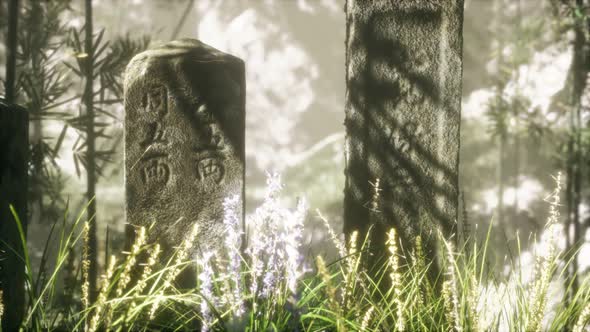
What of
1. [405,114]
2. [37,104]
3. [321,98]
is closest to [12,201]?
[405,114]

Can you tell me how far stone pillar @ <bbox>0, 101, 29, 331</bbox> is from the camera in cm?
267

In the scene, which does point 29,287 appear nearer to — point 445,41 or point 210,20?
point 445,41

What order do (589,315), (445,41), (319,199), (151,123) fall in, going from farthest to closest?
(319,199), (151,123), (445,41), (589,315)

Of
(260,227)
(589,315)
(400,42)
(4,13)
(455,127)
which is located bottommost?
(589,315)

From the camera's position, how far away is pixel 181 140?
3.51 m

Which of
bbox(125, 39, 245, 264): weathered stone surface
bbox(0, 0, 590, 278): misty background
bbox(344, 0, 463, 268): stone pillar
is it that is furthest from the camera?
bbox(0, 0, 590, 278): misty background

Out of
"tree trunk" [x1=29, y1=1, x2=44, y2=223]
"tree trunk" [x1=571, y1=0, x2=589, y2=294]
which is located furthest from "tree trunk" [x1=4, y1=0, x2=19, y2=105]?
"tree trunk" [x1=571, y1=0, x2=589, y2=294]

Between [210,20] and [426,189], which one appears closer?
[426,189]

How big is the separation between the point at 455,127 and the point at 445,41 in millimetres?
521

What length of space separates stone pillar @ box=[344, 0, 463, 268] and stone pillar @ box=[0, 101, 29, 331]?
187cm

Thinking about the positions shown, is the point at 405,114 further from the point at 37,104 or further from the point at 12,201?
the point at 37,104

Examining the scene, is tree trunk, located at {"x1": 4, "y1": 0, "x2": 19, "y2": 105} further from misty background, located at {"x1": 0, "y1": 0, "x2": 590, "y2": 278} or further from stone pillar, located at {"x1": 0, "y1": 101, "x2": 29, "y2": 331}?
misty background, located at {"x1": 0, "y1": 0, "x2": 590, "y2": 278}

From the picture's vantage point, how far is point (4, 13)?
9.60m

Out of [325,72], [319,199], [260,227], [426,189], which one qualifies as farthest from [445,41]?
[325,72]
